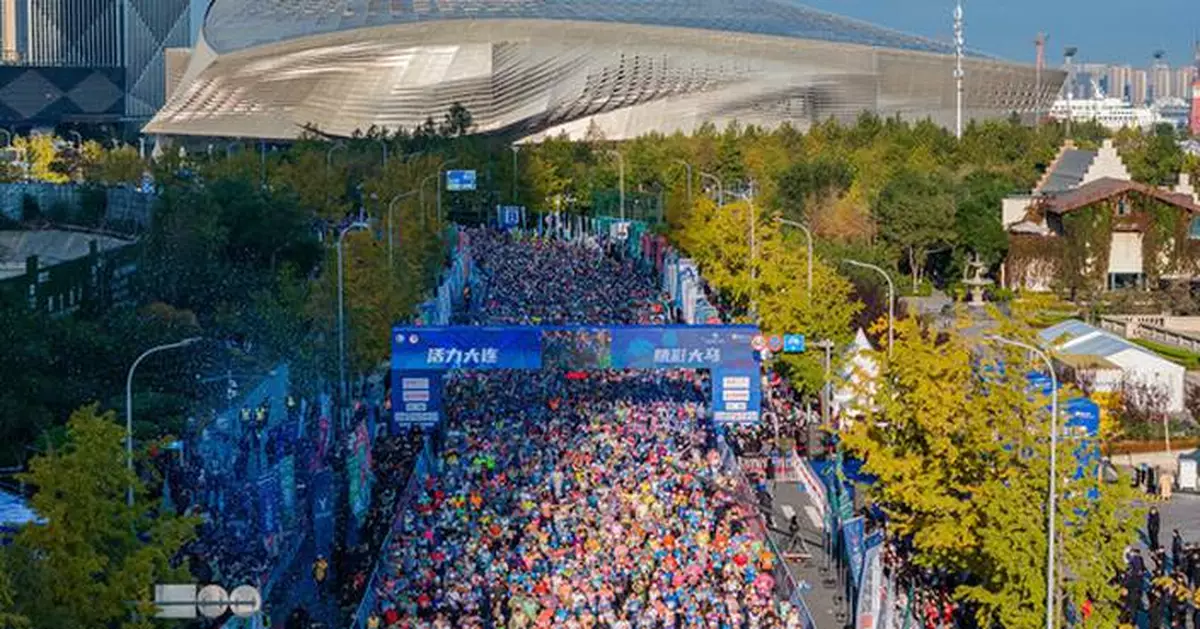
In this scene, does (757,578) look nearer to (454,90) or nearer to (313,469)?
(313,469)

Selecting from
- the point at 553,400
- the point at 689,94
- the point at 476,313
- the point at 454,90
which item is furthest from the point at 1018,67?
the point at 553,400

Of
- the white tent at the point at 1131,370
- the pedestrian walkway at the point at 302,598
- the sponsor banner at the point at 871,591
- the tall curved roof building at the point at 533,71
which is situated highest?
the tall curved roof building at the point at 533,71

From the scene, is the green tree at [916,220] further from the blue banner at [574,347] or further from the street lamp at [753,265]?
the blue banner at [574,347]

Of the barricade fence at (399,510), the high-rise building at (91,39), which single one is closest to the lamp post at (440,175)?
the barricade fence at (399,510)

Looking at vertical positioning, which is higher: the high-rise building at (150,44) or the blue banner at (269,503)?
the high-rise building at (150,44)

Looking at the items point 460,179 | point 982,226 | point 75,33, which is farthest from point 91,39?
point 982,226

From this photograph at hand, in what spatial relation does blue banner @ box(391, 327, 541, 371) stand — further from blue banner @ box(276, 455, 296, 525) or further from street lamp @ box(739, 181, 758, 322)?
street lamp @ box(739, 181, 758, 322)

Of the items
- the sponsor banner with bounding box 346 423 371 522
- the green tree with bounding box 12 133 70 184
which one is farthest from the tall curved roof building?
the sponsor banner with bounding box 346 423 371 522
